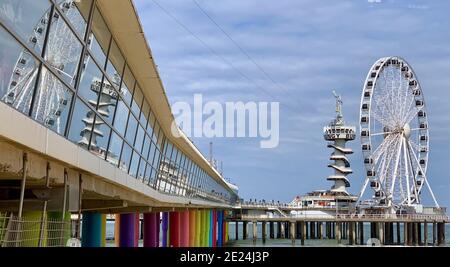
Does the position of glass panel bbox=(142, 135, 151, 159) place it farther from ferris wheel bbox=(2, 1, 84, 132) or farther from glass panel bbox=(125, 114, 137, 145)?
ferris wheel bbox=(2, 1, 84, 132)

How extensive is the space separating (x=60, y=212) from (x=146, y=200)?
11.8 m

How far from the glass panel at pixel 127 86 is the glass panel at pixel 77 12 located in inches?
176

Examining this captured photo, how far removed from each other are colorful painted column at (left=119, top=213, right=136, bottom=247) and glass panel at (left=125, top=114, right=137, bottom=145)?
980 centimetres

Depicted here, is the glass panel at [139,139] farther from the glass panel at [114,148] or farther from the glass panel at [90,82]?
the glass panel at [90,82]

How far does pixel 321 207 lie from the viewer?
9850 cm

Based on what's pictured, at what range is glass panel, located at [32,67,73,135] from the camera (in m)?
8.39

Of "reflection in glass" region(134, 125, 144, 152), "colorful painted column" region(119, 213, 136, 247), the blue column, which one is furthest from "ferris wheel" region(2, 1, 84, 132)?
"colorful painted column" region(119, 213, 136, 247)

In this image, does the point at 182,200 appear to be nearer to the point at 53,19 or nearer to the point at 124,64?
the point at 124,64

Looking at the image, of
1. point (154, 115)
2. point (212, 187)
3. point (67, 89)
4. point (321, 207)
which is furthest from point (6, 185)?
point (321, 207)

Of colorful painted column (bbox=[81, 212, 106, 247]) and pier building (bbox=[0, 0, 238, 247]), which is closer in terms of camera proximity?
pier building (bbox=[0, 0, 238, 247])

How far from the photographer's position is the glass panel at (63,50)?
8.72 m

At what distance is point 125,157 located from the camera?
17078 millimetres

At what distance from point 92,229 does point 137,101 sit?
5.79m

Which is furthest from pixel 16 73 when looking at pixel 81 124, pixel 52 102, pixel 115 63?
pixel 115 63
